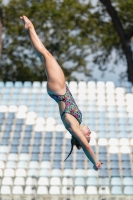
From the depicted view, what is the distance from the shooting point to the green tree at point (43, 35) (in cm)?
2153

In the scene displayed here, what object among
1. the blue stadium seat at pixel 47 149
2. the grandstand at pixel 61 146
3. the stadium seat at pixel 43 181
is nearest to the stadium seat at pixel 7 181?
the grandstand at pixel 61 146

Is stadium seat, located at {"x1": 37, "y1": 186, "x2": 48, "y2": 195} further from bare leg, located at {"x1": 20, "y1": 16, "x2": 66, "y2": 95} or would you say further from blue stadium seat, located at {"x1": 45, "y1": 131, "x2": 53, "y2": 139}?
bare leg, located at {"x1": 20, "y1": 16, "x2": 66, "y2": 95}

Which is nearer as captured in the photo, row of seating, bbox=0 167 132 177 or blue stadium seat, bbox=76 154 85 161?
row of seating, bbox=0 167 132 177

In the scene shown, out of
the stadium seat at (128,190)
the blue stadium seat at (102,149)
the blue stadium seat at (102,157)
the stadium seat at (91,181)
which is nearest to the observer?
the stadium seat at (128,190)

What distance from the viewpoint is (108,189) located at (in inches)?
366

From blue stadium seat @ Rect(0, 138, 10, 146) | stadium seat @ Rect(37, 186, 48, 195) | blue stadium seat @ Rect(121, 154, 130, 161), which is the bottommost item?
stadium seat @ Rect(37, 186, 48, 195)

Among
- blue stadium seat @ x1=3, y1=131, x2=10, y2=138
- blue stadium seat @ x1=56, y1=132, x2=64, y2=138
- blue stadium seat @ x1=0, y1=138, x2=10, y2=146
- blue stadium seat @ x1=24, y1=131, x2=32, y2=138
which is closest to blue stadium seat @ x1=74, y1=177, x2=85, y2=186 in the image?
blue stadium seat @ x1=56, y1=132, x2=64, y2=138

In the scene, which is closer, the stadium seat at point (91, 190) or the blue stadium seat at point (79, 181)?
the stadium seat at point (91, 190)

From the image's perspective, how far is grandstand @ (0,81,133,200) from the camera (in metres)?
9.35

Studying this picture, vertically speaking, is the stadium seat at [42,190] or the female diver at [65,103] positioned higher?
the female diver at [65,103]

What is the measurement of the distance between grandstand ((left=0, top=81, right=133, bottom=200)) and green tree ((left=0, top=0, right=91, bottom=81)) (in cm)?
958

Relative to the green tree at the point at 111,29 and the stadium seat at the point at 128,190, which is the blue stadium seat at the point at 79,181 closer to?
the stadium seat at the point at 128,190

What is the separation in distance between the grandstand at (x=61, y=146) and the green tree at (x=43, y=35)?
9577 millimetres

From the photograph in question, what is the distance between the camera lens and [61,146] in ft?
35.1
